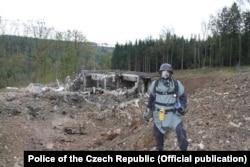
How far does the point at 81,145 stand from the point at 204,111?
172 inches

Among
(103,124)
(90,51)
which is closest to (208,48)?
(90,51)

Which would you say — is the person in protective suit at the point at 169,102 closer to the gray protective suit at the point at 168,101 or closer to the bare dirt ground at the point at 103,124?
the gray protective suit at the point at 168,101

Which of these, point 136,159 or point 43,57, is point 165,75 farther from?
point 43,57

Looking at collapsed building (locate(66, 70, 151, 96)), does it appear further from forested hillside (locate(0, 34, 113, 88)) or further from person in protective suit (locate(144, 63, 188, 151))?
forested hillside (locate(0, 34, 113, 88))

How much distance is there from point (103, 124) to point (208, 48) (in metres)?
30.3

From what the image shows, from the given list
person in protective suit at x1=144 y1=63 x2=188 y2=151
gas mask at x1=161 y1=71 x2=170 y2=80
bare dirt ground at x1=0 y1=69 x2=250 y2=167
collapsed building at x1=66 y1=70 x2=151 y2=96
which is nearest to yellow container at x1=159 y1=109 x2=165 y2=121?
person in protective suit at x1=144 y1=63 x2=188 y2=151

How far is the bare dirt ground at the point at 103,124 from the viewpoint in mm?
8307

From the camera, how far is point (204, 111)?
1076 cm

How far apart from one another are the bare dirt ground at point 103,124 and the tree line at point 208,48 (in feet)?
73.8

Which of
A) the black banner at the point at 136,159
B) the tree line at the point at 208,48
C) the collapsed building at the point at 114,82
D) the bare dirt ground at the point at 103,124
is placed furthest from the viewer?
the tree line at the point at 208,48

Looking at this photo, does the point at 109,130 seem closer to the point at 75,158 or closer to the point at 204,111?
the point at 204,111

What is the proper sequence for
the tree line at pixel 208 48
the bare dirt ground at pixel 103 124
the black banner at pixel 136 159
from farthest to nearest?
the tree line at pixel 208 48
the bare dirt ground at pixel 103 124
the black banner at pixel 136 159

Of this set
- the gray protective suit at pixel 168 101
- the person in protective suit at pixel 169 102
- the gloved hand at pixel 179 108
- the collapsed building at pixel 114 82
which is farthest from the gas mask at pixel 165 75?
the collapsed building at pixel 114 82

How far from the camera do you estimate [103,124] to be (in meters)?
15.3
